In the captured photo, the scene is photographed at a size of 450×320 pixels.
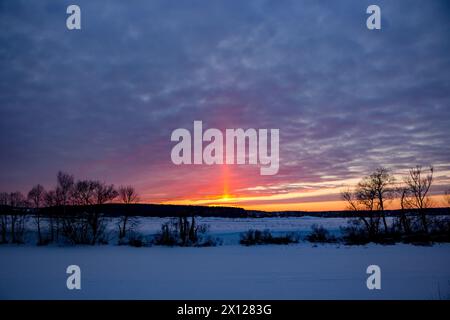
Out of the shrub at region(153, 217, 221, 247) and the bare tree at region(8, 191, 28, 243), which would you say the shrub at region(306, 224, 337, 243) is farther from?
the bare tree at region(8, 191, 28, 243)

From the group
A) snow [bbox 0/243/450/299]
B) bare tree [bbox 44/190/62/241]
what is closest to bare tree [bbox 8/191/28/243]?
bare tree [bbox 44/190/62/241]

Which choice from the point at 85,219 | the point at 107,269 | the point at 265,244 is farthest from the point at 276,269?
the point at 85,219

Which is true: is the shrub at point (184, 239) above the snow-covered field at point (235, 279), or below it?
below

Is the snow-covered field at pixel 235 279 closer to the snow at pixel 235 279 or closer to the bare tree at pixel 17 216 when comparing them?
the snow at pixel 235 279

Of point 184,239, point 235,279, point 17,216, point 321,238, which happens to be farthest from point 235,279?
point 17,216

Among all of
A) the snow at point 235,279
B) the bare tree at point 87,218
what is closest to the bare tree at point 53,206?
the bare tree at point 87,218

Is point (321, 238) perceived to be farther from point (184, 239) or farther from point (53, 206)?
point (53, 206)

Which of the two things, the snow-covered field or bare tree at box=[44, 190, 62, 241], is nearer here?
the snow-covered field

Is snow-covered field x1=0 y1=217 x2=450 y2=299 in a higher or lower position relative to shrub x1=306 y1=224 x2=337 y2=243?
higher

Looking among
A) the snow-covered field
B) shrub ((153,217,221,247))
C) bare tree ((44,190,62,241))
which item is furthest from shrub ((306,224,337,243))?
bare tree ((44,190,62,241))

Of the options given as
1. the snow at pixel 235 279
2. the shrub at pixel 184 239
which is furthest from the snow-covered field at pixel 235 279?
the shrub at pixel 184 239

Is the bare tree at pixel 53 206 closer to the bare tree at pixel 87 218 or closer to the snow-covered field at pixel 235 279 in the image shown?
the bare tree at pixel 87 218

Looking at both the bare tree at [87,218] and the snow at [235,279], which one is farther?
the bare tree at [87,218]

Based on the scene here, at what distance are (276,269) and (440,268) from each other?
→ 7.50 meters
